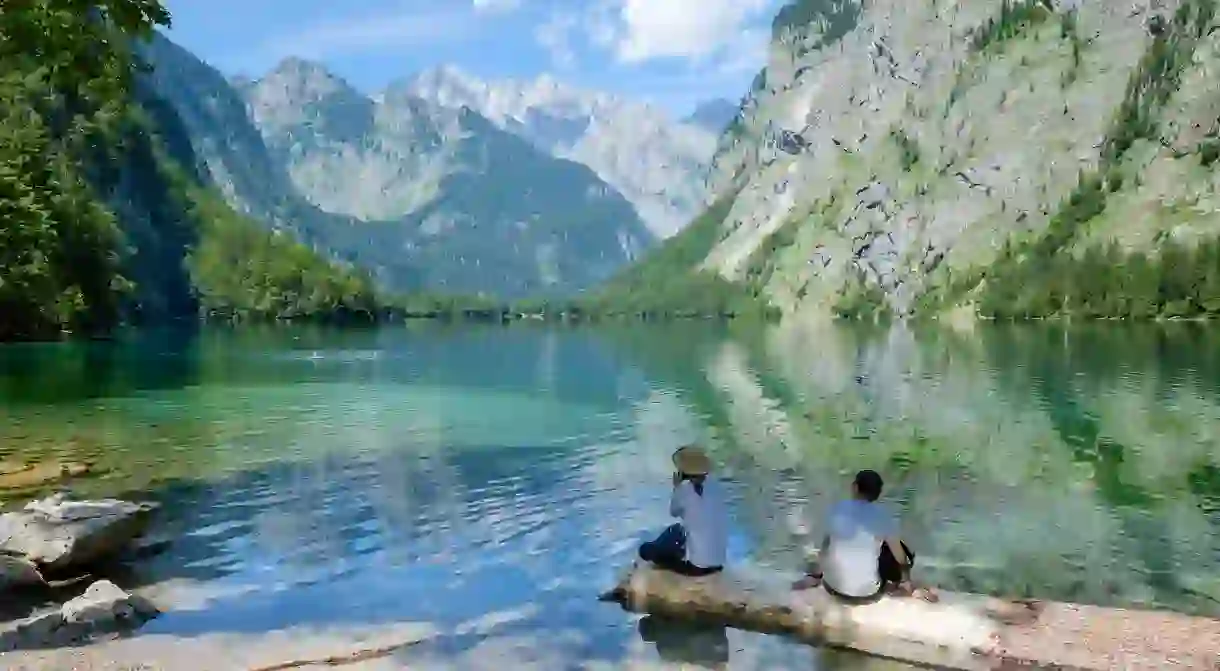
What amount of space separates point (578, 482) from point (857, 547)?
75.1ft

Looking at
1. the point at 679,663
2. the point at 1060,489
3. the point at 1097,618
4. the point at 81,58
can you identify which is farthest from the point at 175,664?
the point at 1060,489

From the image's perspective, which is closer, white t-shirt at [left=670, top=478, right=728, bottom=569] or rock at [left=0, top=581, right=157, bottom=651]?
rock at [left=0, top=581, right=157, bottom=651]

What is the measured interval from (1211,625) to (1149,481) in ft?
83.2

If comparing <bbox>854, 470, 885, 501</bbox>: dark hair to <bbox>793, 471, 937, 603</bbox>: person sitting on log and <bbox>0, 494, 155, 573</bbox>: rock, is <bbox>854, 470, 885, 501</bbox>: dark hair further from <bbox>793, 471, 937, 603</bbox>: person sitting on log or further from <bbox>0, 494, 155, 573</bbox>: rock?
<bbox>0, 494, 155, 573</bbox>: rock

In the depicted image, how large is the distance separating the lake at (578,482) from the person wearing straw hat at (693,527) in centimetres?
124

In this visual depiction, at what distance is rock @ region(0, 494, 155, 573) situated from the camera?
24703 mm

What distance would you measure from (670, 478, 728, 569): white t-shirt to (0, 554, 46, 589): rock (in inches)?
516

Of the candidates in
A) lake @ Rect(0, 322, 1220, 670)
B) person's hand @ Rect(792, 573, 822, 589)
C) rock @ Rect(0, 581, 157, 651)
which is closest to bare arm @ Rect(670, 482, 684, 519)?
lake @ Rect(0, 322, 1220, 670)

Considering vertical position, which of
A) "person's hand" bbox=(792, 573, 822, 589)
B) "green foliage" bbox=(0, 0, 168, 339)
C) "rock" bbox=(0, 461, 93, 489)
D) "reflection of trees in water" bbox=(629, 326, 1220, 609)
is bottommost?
"reflection of trees in water" bbox=(629, 326, 1220, 609)

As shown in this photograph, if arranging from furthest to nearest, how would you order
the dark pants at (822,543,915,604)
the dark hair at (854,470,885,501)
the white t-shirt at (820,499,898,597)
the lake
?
the lake < the dark hair at (854,470,885,501) < the dark pants at (822,543,915,604) < the white t-shirt at (820,499,898,597)

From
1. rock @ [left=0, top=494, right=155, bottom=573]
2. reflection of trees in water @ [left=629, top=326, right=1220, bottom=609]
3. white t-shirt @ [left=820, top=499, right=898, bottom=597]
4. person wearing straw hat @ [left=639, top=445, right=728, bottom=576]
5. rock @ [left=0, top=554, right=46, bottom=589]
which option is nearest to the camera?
white t-shirt @ [left=820, top=499, right=898, bottom=597]

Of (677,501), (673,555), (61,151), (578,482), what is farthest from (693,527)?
(61,151)

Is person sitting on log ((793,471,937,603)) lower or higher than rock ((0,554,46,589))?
higher

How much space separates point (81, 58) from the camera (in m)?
22.3
